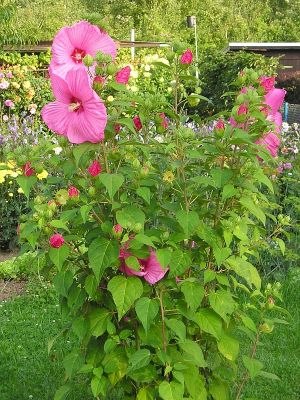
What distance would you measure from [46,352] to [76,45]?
2.31m

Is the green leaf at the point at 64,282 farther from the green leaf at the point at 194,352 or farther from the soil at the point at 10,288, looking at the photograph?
the soil at the point at 10,288

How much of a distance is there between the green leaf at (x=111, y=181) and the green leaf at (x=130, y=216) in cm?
12

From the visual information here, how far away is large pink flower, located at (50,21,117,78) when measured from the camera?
2266 millimetres

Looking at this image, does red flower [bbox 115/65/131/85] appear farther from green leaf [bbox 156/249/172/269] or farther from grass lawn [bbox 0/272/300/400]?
grass lawn [bbox 0/272/300/400]

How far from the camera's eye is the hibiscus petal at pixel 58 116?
2.24m

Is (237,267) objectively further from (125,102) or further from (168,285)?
(125,102)

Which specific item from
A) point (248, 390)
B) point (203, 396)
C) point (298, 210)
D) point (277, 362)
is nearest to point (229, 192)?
point (203, 396)

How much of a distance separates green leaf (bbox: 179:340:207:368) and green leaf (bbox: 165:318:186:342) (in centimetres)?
6

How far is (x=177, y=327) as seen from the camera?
7.75ft

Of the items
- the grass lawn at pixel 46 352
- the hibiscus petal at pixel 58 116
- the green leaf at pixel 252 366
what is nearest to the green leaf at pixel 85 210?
the hibiscus petal at pixel 58 116

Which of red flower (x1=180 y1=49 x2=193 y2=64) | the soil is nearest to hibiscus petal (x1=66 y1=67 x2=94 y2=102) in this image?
red flower (x1=180 y1=49 x2=193 y2=64)

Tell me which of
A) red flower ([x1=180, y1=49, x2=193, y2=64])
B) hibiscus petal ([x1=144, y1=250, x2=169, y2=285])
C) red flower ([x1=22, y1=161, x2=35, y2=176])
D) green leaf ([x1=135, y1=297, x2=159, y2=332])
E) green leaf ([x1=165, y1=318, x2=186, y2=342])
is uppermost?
red flower ([x1=180, y1=49, x2=193, y2=64])

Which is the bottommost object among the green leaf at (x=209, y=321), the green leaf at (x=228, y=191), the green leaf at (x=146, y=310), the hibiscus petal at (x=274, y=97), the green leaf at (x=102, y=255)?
the green leaf at (x=209, y=321)

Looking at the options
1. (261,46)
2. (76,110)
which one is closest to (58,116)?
(76,110)
